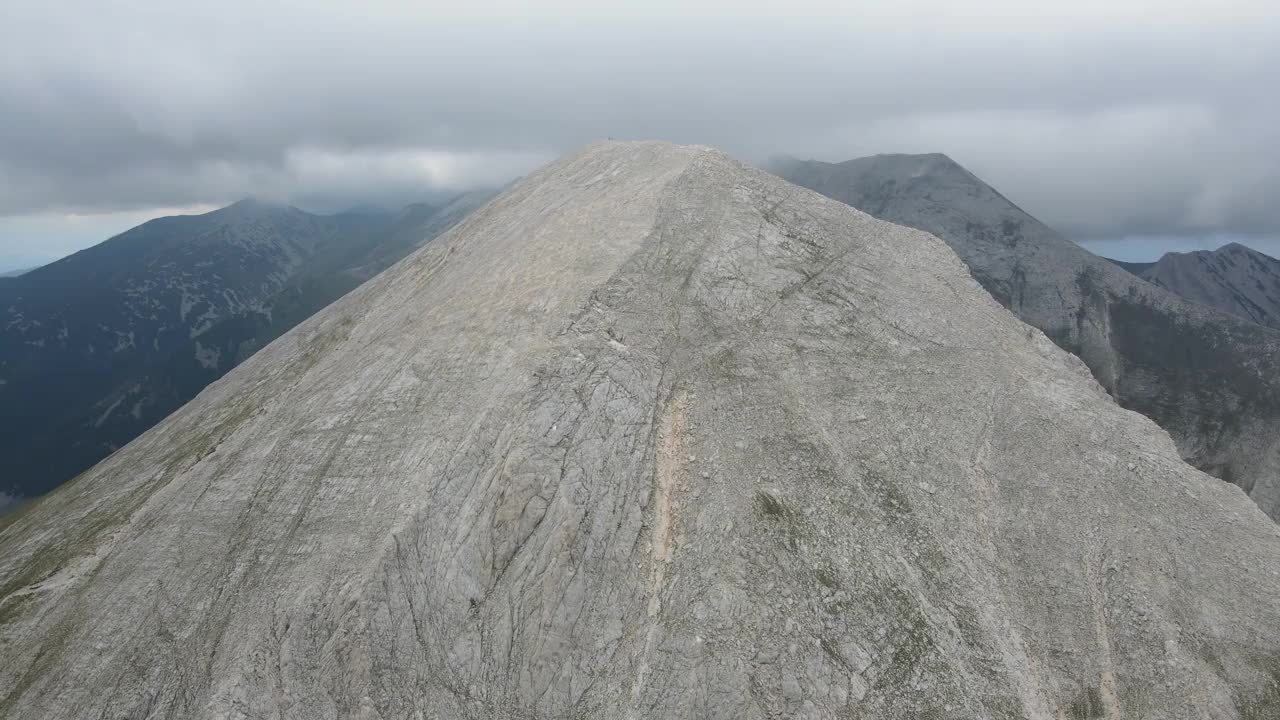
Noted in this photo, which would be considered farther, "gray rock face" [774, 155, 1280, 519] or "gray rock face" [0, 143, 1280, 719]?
"gray rock face" [774, 155, 1280, 519]

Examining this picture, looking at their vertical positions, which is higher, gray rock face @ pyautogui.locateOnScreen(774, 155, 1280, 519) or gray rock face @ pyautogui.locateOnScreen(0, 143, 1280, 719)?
gray rock face @ pyautogui.locateOnScreen(0, 143, 1280, 719)

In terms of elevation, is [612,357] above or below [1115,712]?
above

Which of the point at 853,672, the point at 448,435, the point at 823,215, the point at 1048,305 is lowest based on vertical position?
A: the point at 1048,305

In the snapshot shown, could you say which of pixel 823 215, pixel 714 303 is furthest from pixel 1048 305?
pixel 714 303

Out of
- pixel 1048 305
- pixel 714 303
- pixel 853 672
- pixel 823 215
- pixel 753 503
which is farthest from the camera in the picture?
pixel 1048 305

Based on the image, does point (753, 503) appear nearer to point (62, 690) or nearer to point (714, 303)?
A: point (714, 303)
